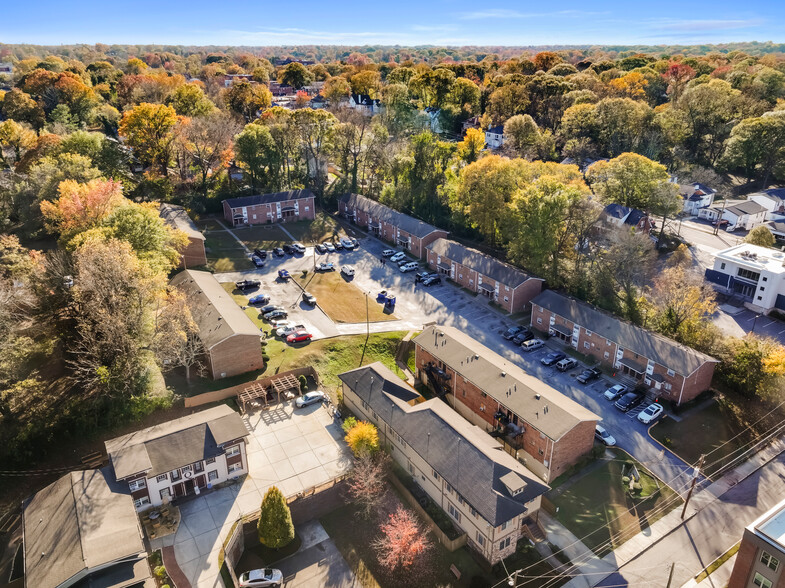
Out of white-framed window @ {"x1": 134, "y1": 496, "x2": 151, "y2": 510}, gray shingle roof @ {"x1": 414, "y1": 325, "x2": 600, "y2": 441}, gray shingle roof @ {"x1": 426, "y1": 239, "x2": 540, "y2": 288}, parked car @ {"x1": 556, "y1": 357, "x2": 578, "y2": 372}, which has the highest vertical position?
gray shingle roof @ {"x1": 426, "y1": 239, "x2": 540, "y2": 288}

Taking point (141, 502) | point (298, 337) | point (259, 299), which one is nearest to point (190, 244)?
point (259, 299)

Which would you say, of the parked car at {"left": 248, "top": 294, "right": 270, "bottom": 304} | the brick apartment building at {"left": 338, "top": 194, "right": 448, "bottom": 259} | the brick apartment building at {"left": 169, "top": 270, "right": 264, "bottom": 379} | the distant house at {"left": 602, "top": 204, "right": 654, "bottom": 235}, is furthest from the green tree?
the distant house at {"left": 602, "top": 204, "right": 654, "bottom": 235}

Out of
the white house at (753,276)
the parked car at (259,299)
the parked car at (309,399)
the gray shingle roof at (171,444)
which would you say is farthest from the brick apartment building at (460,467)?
the white house at (753,276)

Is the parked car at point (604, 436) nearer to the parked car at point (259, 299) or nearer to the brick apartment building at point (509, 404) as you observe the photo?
the brick apartment building at point (509, 404)

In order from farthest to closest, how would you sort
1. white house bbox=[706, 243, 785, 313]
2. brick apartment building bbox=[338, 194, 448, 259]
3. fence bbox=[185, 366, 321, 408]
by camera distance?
Result: brick apartment building bbox=[338, 194, 448, 259], white house bbox=[706, 243, 785, 313], fence bbox=[185, 366, 321, 408]

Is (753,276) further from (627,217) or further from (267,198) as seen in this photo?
(267,198)

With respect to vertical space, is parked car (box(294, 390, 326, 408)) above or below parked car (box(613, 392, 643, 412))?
above

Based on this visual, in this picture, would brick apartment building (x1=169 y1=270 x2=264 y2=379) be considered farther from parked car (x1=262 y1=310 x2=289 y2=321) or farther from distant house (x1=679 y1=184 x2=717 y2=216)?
distant house (x1=679 y1=184 x2=717 y2=216)
